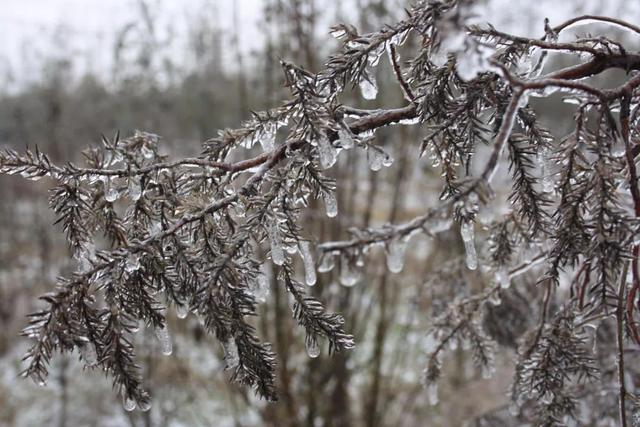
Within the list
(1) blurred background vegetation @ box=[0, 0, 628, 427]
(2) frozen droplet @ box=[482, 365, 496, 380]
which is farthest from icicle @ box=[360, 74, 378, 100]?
(2) frozen droplet @ box=[482, 365, 496, 380]

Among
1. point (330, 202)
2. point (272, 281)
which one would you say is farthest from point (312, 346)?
point (272, 281)

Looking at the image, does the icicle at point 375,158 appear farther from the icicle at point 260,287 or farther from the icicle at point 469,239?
the icicle at point 260,287

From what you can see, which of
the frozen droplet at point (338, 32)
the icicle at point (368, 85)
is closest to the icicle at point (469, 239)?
the icicle at point (368, 85)

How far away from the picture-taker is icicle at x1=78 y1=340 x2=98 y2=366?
855mm

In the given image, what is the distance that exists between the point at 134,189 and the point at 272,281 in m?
2.83

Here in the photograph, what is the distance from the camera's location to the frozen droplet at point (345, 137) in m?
0.95

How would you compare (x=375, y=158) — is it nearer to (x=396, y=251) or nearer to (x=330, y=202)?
(x=330, y=202)

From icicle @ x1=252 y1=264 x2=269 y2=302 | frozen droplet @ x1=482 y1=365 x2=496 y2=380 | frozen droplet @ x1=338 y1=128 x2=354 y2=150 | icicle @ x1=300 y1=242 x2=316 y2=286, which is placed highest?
frozen droplet @ x1=338 y1=128 x2=354 y2=150

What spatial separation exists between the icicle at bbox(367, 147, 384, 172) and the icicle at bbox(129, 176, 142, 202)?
43cm

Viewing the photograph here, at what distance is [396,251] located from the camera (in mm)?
815

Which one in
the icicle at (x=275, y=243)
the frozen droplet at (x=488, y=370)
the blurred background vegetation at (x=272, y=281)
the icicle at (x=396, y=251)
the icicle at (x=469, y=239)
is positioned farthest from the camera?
the blurred background vegetation at (x=272, y=281)

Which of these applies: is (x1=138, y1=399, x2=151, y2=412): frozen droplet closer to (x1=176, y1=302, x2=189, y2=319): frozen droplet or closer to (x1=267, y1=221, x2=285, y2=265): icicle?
(x1=176, y1=302, x2=189, y2=319): frozen droplet

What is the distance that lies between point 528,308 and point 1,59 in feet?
24.6

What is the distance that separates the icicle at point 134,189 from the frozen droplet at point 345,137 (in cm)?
37
